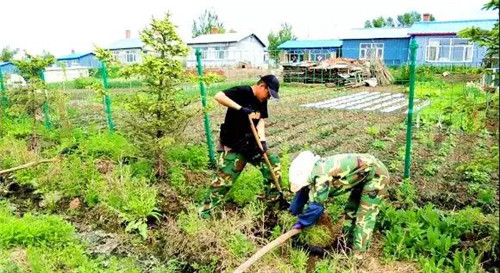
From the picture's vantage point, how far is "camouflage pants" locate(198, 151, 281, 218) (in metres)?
3.85

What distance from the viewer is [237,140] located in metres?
3.82

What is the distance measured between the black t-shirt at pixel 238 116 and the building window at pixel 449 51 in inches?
899

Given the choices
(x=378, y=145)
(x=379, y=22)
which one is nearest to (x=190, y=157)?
(x=378, y=145)

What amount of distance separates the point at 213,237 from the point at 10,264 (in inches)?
67.0

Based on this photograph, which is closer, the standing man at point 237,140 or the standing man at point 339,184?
the standing man at point 339,184

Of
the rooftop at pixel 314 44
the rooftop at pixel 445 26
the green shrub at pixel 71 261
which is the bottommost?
the green shrub at pixel 71 261

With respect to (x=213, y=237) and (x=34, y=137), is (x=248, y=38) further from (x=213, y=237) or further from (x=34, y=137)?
(x=213, y=237)

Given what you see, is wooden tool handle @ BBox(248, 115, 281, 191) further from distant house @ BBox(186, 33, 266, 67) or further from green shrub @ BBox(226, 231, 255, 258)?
distant house @ BBox(186, 33, 266, 67)

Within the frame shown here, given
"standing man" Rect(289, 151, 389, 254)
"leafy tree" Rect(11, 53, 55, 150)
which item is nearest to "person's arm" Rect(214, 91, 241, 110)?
"standing man" Rect(289, 151, 389, 254)

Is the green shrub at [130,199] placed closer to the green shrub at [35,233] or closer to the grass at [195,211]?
the grass at [195,211]

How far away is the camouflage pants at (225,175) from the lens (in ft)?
12.6

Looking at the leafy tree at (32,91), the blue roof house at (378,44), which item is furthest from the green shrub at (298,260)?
the blue roof house at (378,44)

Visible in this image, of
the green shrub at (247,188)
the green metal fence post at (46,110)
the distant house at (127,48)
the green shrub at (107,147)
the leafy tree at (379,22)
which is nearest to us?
the green shrub at (247,188)

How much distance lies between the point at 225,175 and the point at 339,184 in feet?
4.07
